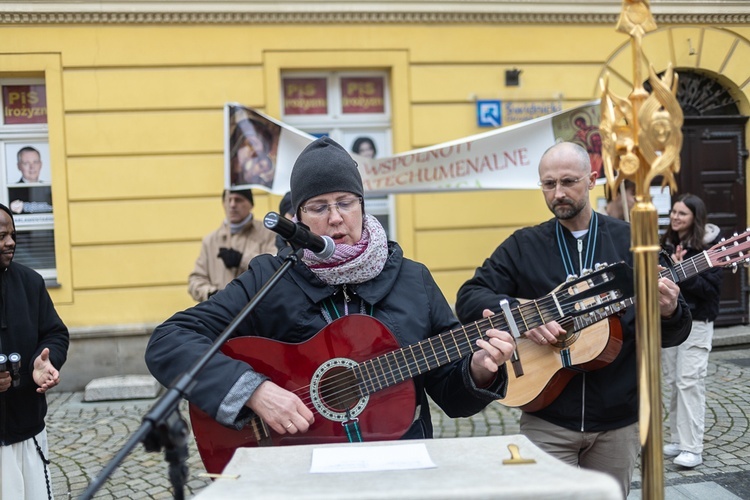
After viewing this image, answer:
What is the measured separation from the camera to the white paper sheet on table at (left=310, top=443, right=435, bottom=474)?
4.80ft

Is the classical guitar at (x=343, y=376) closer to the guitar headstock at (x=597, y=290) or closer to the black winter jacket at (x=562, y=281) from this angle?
the guitar headstock at (x=597, y=290)

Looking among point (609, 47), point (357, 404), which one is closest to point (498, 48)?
point (609, 47)

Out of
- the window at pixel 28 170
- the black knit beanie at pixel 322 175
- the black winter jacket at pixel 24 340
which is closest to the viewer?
the black knit beanie at pixel 322 175

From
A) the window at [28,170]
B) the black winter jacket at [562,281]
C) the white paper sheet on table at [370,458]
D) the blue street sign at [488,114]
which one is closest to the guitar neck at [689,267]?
the black winter jacket at [562,281]

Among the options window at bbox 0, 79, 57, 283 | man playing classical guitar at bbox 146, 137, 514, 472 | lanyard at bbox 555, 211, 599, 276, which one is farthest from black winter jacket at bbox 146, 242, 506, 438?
window at bbox 0, 79, 57, 283

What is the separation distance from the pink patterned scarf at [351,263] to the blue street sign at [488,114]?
569cm

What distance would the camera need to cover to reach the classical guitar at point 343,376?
2197mm

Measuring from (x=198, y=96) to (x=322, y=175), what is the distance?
17.8 ft

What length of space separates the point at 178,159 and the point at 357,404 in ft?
18.8

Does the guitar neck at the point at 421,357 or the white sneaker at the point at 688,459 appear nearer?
the guitar neck at the point at 421,357

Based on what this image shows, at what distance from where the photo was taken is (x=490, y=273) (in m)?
3.19

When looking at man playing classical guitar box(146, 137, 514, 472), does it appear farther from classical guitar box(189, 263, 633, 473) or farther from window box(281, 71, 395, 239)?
window box(281, 71, 395, 239)

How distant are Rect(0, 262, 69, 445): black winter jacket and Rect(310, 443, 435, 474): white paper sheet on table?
2101 mm

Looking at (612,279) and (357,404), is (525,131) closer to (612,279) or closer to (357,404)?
(612,279)
